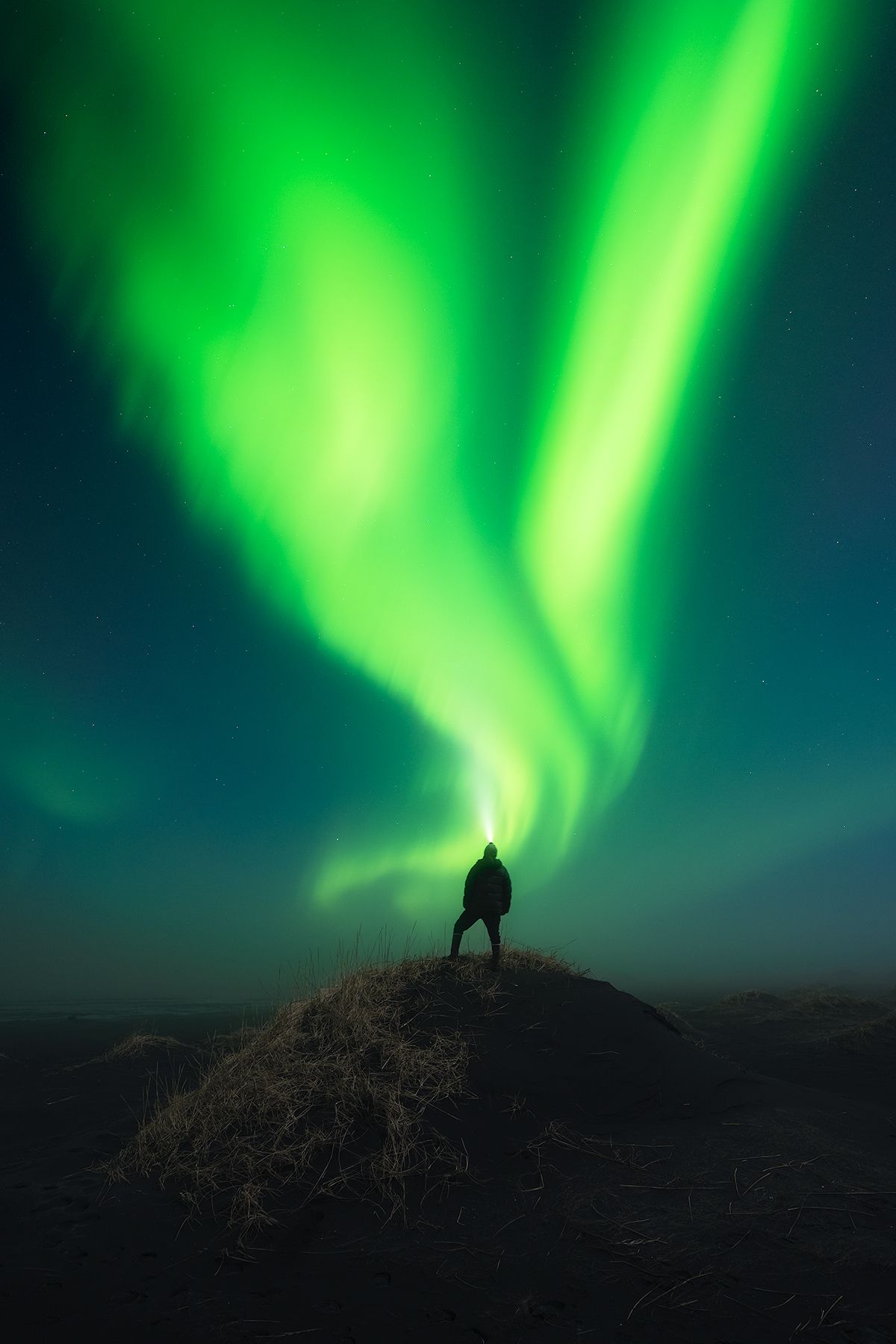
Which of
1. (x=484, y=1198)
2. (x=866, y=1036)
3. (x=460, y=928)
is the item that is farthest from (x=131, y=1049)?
(x=866, y=1036)

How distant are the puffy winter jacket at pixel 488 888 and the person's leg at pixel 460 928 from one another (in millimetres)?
193

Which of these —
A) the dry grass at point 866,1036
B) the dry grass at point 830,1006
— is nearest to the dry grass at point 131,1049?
the dry grass at point 866,1036

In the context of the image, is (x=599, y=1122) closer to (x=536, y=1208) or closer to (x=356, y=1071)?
(x=536, y=1208)

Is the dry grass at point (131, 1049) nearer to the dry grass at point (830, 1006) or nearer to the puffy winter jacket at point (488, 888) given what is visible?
the puffy winter jacket at point (488, 888)

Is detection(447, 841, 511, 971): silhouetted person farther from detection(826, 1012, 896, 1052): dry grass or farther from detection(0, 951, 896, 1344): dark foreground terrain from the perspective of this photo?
detection(826, 1012, 896, 1052): dry grass

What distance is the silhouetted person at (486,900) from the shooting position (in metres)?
14.6

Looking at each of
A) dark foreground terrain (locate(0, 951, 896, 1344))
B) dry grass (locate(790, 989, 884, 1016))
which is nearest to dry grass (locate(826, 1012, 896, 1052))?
dark foreground terrain (locate(0, 951, 896, 1344))

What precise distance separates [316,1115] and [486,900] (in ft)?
19.0

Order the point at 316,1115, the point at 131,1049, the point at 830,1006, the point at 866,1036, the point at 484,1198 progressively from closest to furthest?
1. the point at 484,1198
2. the point at 316,1115
3. the point at 866,1036
4. the point at 131,1049
5. the point at 830,1006

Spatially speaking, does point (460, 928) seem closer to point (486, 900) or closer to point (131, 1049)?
point (486, 900)

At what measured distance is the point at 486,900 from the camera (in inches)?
575

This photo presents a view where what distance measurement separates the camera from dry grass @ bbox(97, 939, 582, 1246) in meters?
8.74

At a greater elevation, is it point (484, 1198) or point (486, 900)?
point (486, 900)

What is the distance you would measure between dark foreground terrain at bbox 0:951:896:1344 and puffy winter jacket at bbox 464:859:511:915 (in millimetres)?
1425
